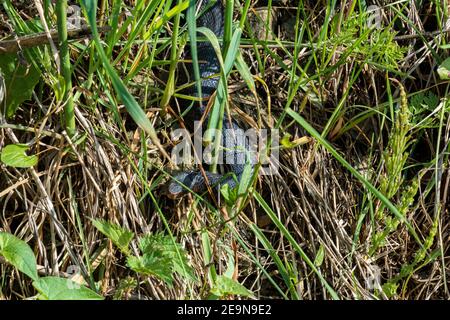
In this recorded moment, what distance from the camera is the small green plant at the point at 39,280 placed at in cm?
172

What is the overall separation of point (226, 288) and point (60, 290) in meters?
0.45

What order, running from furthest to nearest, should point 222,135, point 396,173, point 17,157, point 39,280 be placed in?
point 222,135
point 396,173
point 17,157
point 39,280

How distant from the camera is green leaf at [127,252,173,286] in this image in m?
1.82

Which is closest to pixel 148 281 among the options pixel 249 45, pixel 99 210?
pixel 99 210

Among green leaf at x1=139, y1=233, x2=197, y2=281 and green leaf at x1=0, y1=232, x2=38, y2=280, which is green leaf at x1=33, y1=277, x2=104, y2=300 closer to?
green leaf at x1=0, y1=232, x2=38, y2=280

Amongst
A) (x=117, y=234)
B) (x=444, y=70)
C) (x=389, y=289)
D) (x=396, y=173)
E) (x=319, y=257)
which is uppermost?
(x=444, y=70)

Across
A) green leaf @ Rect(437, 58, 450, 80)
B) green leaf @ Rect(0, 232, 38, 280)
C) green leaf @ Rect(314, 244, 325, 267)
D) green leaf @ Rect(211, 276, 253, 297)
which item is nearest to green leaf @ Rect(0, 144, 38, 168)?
green leaf @ Rect(0, 232, 38, 280)

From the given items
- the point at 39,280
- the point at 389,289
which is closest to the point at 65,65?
the point at 39,280

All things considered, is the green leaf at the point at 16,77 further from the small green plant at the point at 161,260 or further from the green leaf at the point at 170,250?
the green leaf at the point at 170,250

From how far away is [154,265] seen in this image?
1.85m

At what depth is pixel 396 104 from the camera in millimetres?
2416

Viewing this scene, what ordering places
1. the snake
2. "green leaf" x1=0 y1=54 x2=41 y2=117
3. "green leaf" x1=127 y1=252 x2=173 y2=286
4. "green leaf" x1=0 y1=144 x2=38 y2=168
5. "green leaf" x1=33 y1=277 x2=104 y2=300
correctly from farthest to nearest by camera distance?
the snake < "green leaf" x1=0 y1=54 x2=41 y2=117 < "green leaf" x1=0 y1=144 x2=38 y2=168 < "green leaf" x1=127 y1=252 x2=173 y2=286 < "green leaf" x1=33 y1=277 x2=104 y2=300

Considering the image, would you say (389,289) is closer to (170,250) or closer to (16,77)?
(170,250)
